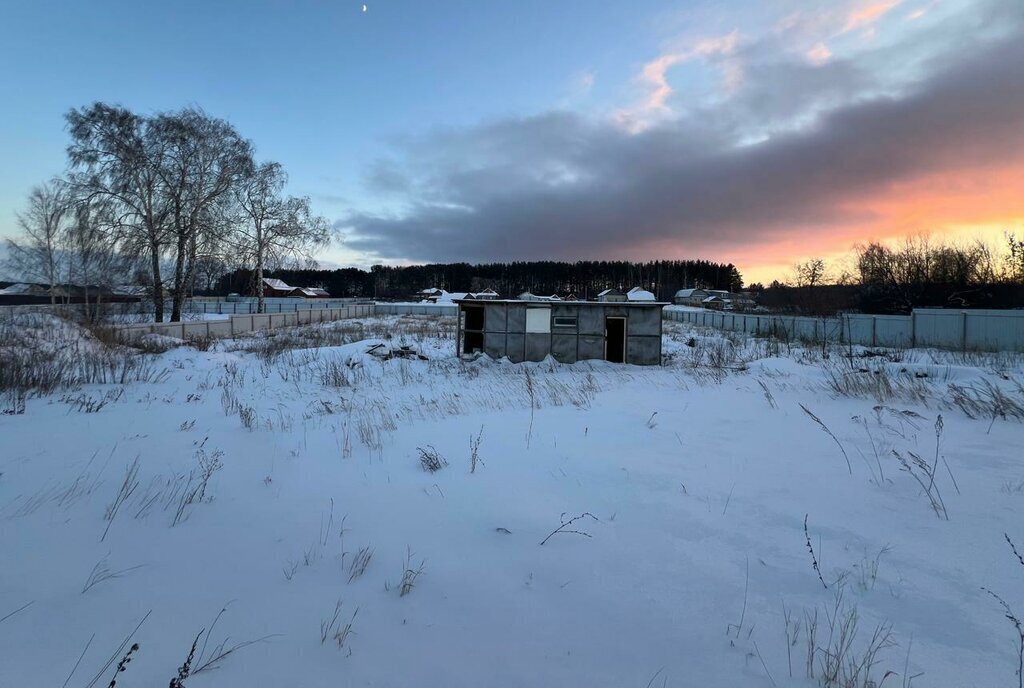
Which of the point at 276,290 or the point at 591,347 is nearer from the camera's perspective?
the point at 591,347

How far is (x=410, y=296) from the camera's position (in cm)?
11262

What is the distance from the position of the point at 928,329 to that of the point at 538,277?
118745 mm

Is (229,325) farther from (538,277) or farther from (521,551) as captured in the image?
(538,277)

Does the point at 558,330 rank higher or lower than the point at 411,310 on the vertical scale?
lower

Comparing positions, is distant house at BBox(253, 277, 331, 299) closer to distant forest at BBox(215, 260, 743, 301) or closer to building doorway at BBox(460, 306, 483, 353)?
distant forest at BBox(215, 260, 743, 301)

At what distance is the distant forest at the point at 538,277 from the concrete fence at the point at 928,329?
330 feet

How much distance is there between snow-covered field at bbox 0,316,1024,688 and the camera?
2.11 m

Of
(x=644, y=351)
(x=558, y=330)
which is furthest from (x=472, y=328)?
(x=644, y=351)

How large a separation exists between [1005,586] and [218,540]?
4869 mm

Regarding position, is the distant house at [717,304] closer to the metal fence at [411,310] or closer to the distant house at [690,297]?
the distant house at [690,297]

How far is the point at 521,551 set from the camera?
3.05 m

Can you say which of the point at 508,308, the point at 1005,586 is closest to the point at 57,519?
the point at 1005,586

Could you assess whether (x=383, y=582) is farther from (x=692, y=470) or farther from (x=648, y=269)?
(x=648, y=269)

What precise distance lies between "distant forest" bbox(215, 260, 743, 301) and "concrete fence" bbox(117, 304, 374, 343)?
283 ft
